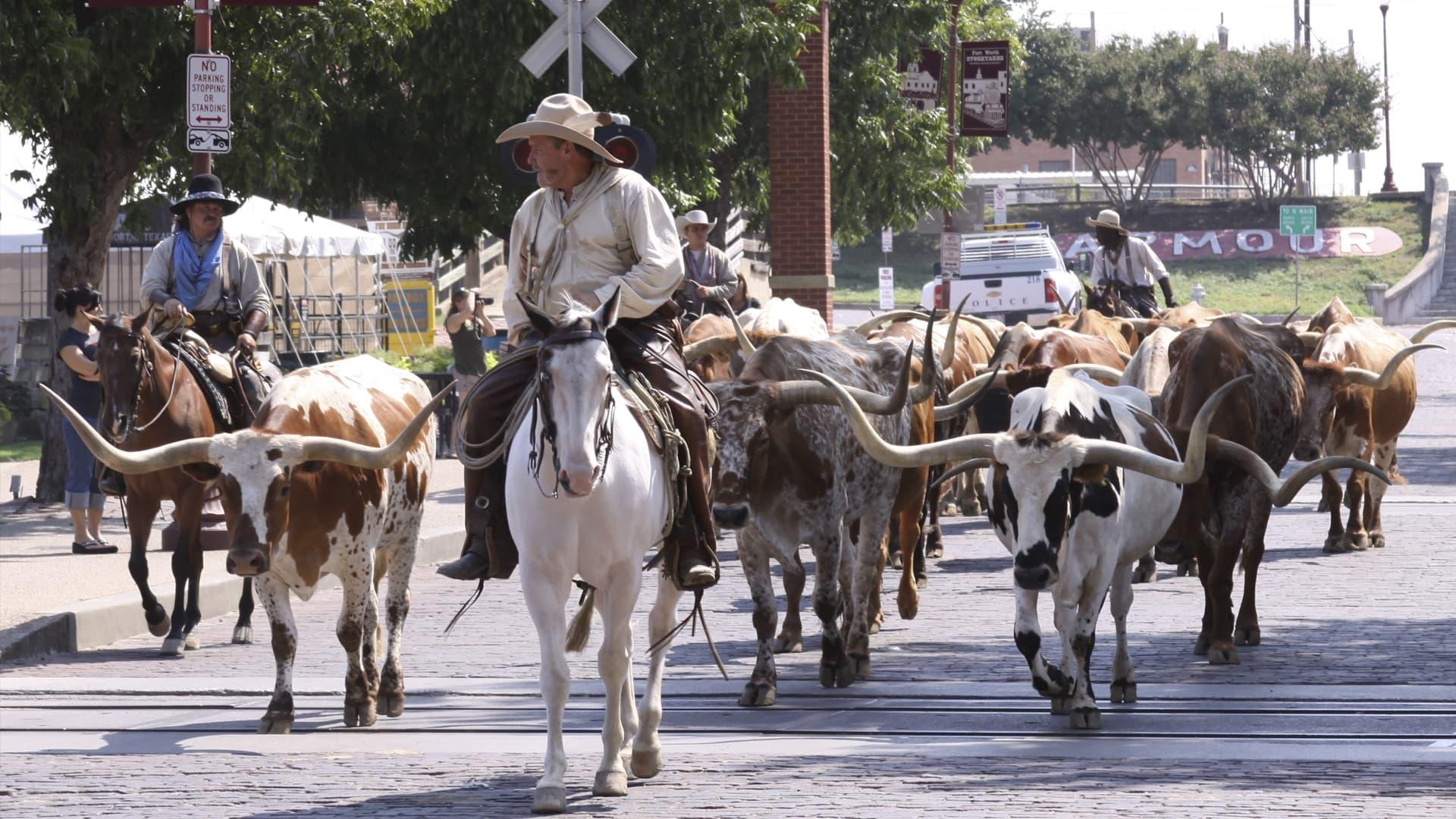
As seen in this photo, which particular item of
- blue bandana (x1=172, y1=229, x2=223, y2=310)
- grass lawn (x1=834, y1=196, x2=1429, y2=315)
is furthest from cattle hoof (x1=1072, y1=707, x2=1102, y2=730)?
grass lawn (x1=834, y1=196, x2=1429, y2=315)

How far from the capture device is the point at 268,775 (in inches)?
336

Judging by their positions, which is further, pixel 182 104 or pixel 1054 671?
pixel 182 104

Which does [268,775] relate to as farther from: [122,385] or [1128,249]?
[1128,249]

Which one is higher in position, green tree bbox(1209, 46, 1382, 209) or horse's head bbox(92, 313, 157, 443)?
green tree bbox(1209, 46, 1382, 209)

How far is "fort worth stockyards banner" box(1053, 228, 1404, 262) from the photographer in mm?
71312

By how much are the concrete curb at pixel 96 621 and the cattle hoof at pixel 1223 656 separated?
4.68 metres

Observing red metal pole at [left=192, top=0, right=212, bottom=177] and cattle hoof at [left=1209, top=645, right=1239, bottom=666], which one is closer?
cattle hoof at [left=1209, top=645, right=1239, bottom=666]

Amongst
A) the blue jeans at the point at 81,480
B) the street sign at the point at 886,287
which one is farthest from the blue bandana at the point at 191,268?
the street sign at the point at 886,287

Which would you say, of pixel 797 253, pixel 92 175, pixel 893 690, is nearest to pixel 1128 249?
pixel 797 253

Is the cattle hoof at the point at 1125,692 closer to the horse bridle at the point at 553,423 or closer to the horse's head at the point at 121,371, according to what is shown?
the horse bridle at the point at 553,423

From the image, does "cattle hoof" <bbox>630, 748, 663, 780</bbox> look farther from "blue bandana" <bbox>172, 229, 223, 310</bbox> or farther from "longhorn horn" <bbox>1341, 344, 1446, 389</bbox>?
"longhorn horn" <bbox>1341, 344, 1446, 389</bbox>

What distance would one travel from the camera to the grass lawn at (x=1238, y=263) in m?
64.2

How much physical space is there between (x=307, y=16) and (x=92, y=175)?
248cm

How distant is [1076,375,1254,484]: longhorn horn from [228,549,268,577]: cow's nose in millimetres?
3662
